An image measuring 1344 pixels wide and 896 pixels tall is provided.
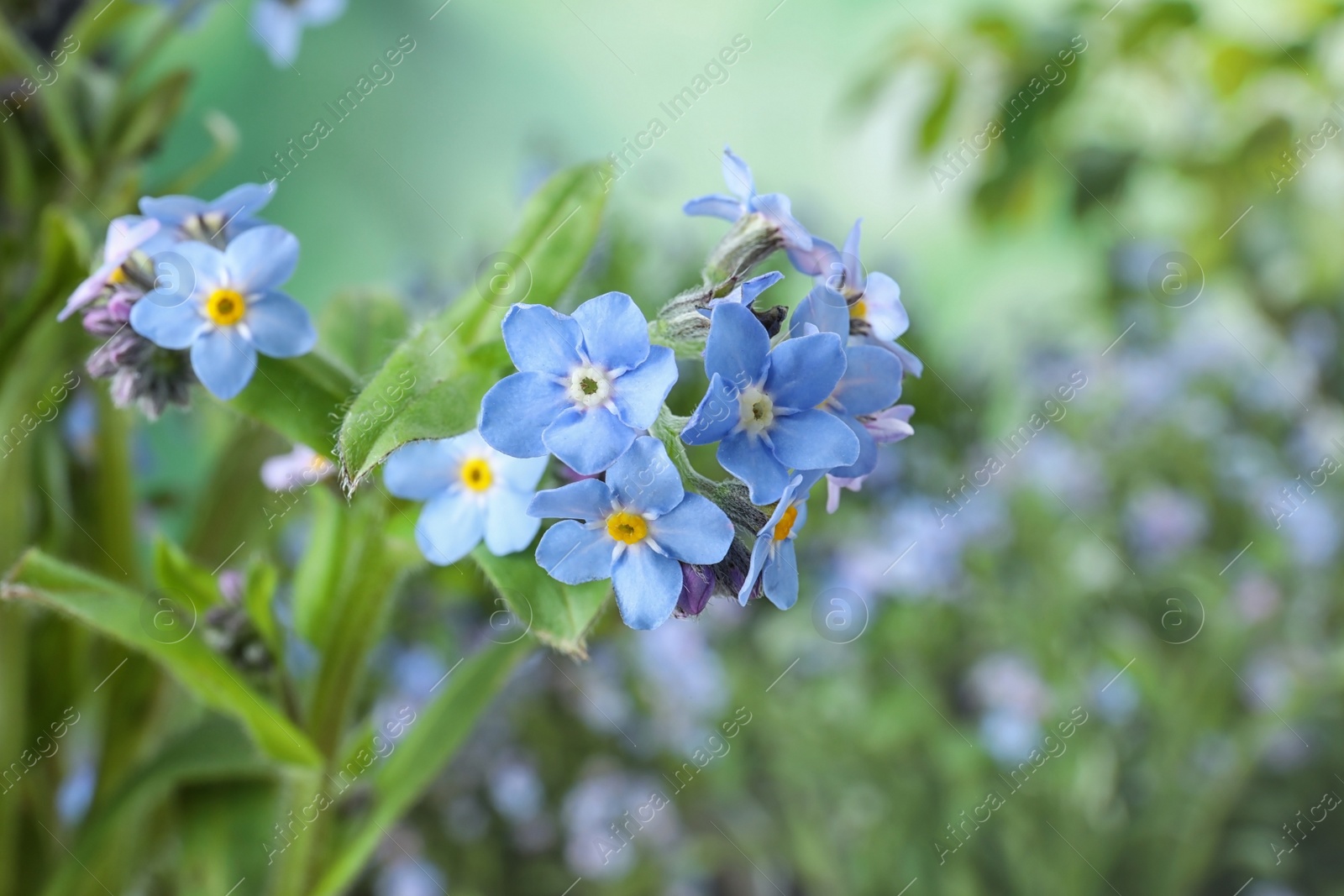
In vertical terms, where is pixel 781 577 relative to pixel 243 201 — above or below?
below

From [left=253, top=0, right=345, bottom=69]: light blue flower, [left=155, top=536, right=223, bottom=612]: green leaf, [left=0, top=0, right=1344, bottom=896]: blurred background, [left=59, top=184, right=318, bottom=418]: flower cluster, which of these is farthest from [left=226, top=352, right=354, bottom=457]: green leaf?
[left=253, top=0, right=345, bottom=69]: light blue flower

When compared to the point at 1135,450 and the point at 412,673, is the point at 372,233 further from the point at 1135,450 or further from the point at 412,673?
the point at 1135,450

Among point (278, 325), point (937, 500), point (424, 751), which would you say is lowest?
point (937, 500)

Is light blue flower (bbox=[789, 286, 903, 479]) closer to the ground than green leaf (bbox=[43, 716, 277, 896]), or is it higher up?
higher up

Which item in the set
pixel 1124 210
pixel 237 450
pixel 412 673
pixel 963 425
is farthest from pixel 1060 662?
pixel 1124 210

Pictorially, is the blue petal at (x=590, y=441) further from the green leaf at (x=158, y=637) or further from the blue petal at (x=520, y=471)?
the green leaf at (x=158, y=637)

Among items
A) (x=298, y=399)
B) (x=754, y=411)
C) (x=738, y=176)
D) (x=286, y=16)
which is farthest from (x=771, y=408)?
(x=286, y=16)

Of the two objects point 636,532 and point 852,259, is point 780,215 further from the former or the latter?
point 636,532

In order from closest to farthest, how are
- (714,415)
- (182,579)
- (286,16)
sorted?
1. (714,415)
2. (182,579)
3. (286,16)

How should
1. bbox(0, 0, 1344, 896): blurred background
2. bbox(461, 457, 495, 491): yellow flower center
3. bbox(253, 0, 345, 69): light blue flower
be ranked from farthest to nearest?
bbox(0, 0, 1344, 896): blurred background → bbox(253, 0, 345, 69): light blue flower → bbox(461, 457, 495, 491): yellow flower center

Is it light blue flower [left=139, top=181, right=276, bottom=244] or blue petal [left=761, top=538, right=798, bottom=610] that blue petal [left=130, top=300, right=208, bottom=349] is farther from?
blue petal [left=761, top=538, right=798, bottom=610]
